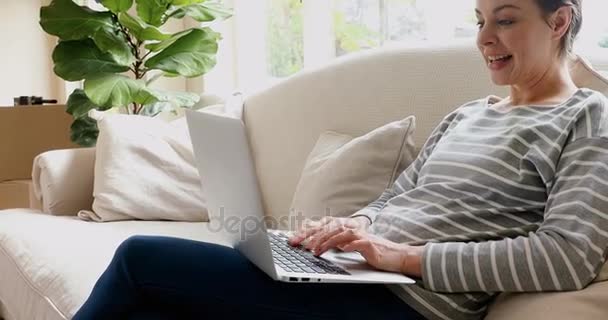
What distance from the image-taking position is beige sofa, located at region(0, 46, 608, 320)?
192 cm

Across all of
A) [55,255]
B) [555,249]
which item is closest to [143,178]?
[55,255]

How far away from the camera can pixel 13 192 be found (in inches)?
141

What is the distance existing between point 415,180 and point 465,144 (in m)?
0.18

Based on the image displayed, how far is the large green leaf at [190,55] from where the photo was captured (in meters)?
3.01

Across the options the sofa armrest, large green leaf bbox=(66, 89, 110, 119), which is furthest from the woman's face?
large green leaf bbox=(66, 89, 110, 119)

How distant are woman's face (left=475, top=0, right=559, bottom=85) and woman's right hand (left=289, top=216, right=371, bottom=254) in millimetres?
377

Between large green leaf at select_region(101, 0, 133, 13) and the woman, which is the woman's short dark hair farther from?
large green leaf at select_region(101, 0, 133, 13)

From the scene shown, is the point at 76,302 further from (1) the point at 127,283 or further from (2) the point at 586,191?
(2) the point at 586,191

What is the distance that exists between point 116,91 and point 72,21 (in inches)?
14.2

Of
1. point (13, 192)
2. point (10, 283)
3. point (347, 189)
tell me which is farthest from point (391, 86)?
point (13, 192)

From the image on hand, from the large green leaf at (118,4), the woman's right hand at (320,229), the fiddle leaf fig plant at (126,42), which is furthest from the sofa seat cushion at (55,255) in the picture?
the large green leaf at (118,4)

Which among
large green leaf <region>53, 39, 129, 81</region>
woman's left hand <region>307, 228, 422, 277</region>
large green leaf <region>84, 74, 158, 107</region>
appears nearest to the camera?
woman's left hand <region>307, 228, 422, 277</region>

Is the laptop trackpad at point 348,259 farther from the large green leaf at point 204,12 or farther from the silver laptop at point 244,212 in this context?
the large green leaf at point 204,12

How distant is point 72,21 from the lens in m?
3.01
